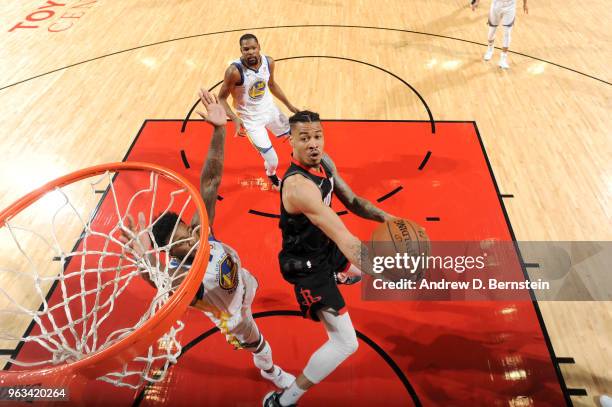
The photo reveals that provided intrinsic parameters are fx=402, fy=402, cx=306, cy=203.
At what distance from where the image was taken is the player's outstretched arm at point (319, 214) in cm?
241

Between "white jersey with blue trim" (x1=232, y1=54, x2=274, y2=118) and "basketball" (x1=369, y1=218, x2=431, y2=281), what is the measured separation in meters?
2.19

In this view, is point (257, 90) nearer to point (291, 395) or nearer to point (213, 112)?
point (213, 112)

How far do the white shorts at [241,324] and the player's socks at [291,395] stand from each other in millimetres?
420

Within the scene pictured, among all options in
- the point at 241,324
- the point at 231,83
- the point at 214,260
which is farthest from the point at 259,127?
the point at 241,324

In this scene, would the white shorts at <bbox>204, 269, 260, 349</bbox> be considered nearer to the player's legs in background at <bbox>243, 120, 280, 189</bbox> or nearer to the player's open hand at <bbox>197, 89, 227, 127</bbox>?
the player's open hand at <bbox>197, 89, 227, 127</bbox>

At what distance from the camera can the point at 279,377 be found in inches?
122

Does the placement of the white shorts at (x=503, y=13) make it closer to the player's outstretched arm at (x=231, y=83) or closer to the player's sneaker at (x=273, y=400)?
the player's outstretched arm at (x=231, y=83)

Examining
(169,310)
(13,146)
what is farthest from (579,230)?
(13,146)

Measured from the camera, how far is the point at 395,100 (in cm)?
617

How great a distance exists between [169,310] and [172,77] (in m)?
5.93

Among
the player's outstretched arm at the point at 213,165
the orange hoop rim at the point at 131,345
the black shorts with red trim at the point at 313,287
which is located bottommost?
the black shorts with red trim at the point at 313,287

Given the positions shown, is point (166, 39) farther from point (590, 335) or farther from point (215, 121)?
point (590, 335)

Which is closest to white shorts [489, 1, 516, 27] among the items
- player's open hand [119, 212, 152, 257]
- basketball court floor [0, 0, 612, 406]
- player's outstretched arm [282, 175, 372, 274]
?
basketball court floor [0, 0, 612, 406]

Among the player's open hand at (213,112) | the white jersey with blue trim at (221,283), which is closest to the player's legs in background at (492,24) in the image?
the player's open hand at (213,112)
